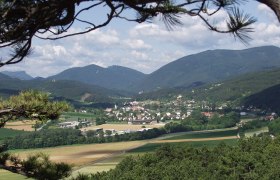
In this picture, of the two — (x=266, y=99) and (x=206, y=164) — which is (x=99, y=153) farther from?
(x=266, y=99)

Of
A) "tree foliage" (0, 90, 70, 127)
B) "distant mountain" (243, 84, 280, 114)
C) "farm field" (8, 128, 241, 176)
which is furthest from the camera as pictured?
"distant mountain" (243, 84, 280, 114)

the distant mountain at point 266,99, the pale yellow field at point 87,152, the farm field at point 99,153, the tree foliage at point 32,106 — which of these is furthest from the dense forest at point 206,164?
the distant mountain at point 266,99

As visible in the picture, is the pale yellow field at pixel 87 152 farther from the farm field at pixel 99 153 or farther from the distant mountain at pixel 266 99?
the distant mountain at pixel 266 99

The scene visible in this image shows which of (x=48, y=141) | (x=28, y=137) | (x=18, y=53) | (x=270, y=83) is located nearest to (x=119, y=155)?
(x=48, y=141)

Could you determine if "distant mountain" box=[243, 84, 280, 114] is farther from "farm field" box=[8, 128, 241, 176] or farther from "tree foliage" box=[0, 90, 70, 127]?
"tree foliage" box=[0, 90, 70, 127]

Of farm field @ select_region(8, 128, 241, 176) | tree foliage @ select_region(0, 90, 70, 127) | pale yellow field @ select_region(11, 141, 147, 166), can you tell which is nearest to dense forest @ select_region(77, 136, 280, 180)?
farm field @ select_region(8, 128, 241, 176)

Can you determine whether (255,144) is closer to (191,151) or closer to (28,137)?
(191,151)
